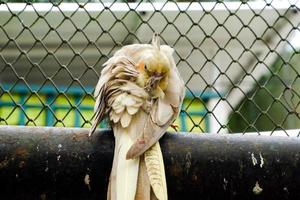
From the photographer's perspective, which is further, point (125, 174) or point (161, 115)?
point (161, 115)

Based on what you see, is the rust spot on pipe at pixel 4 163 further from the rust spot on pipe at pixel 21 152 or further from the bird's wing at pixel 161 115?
the bird's wing at pixel 161 115

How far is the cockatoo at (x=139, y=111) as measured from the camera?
1037mm

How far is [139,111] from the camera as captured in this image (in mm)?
1167

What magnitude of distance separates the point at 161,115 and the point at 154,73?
0.11 m

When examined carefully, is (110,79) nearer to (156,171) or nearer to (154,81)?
(154,81)

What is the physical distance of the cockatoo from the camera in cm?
104

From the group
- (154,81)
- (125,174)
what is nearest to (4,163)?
(125,174)

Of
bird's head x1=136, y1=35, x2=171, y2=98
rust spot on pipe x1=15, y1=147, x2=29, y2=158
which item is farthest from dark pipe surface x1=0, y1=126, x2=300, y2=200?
bird's head x1=136, y1=35, x2=171, y2=98

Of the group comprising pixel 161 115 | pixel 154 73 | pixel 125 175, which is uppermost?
pixel 154 73

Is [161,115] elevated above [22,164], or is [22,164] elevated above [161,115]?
[161,115]

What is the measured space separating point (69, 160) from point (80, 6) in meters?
0.72

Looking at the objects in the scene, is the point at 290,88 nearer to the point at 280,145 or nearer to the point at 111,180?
the point at 280,145

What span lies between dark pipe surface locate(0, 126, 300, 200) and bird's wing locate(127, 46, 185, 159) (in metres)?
0.04

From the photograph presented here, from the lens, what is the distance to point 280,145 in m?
1.15
